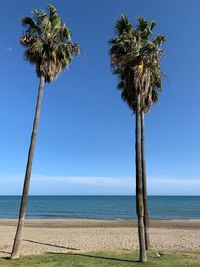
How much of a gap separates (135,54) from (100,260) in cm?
827

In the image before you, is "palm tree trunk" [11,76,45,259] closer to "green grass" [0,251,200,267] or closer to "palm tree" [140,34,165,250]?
"green grass" [0,251,200,267]

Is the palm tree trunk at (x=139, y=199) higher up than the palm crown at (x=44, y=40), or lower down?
→ lower down

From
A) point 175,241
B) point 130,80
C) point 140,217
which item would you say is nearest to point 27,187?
point 140,217

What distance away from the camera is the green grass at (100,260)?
1340cm

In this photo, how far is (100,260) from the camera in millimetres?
14305

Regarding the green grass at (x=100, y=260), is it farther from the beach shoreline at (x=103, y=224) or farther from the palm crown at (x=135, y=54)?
the beach shoreline at (x=103, y=224)

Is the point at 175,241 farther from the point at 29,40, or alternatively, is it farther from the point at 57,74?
the point at 29,40

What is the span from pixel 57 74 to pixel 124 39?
3310 millimetres

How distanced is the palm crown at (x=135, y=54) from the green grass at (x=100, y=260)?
22.1ft

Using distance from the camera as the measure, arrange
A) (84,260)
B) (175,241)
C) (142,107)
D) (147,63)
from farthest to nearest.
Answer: (175,241), (142,107), (147,63), (84,260)

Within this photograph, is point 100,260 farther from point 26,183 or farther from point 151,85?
point 151,85

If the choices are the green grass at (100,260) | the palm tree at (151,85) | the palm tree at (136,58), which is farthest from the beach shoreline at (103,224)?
the palm tree at (136,58)

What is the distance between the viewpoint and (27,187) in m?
15.0

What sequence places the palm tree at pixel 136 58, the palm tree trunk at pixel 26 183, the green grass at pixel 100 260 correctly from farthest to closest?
the palm tree at pixel 136 58 → the palm tree trunk at pixel 26 183 → the green grass at pixel 100 260
